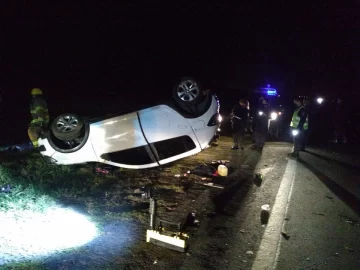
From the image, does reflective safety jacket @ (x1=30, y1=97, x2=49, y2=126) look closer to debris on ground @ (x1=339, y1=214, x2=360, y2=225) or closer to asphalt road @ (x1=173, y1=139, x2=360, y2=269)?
asphalt road @ (x1=173, y1=139, x2=360, y2=269)

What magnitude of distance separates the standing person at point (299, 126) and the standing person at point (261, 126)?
1.27 m

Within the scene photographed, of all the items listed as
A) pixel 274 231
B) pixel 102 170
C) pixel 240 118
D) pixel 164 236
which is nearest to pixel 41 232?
pixel 164 236

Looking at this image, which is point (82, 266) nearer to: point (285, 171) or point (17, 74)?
point (285, 171)

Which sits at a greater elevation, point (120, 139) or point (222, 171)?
point (120, 139)

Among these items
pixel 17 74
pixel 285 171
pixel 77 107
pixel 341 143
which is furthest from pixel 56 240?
pixel 17 74

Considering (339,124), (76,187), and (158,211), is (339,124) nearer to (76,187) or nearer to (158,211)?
(158,211)

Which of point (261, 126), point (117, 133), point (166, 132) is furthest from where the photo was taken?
point (261, 126)

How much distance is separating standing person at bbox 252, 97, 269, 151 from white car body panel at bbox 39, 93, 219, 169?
399 centimetres

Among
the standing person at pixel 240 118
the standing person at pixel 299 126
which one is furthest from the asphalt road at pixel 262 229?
the standing person at pixel 240 118

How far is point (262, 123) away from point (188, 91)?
4.16 meters

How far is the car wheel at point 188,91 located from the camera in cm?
710

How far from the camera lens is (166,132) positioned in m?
6.66

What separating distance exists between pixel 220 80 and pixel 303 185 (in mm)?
29848

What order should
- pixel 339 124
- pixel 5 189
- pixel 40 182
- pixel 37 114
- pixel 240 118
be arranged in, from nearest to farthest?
pixel 5 189
pixel 40 182
pixel 37 114
pixel 240 118
pixel 339 124
